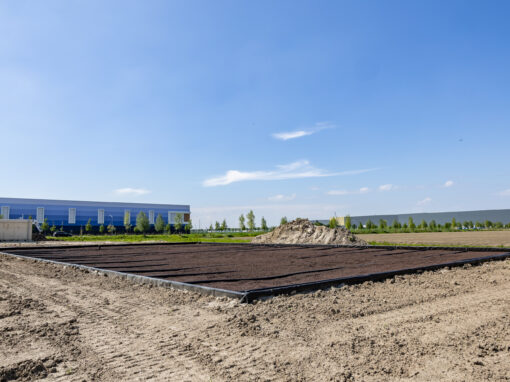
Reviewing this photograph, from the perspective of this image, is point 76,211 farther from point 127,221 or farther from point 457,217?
point 457,217

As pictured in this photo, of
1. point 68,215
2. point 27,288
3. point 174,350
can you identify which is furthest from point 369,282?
point 68,215

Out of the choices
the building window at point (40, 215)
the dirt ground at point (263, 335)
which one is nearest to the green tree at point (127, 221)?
the building window at point (40, 215)

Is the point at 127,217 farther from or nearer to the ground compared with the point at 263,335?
farther from the ground

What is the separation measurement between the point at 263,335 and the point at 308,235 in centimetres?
1648

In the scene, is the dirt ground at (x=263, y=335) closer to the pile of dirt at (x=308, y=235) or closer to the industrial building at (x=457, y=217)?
the pile of dirt at (x=308, y=235)

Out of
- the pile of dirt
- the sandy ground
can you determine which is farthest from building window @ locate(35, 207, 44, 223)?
the sandy ground

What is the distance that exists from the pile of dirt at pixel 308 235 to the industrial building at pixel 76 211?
41.9 meters

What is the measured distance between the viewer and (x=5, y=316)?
15.1 feet

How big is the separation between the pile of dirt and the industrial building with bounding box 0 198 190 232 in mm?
41923

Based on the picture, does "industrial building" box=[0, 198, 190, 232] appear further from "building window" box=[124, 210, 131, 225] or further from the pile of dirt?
→ the pile of dirt

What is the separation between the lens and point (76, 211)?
57.3 metres

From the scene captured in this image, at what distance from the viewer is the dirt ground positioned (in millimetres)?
2887

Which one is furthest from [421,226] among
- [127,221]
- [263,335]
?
[263,335]

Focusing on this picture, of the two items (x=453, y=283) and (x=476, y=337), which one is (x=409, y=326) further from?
(x=453, y=283)
